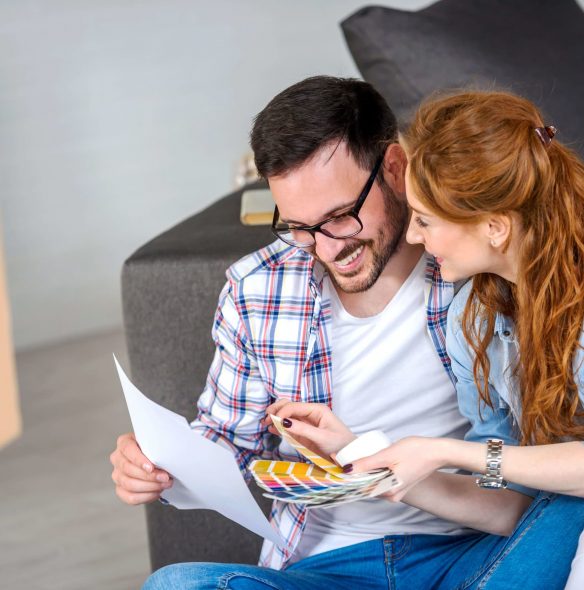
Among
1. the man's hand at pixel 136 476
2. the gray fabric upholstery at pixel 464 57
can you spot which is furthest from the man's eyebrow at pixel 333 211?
the gray fabric upholstery at pixel 464 57

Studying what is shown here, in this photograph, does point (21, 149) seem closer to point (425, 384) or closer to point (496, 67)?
point (496, 67)

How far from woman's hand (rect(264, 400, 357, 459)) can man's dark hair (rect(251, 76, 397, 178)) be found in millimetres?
304

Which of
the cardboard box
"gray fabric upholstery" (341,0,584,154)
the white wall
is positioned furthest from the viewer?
the white wall

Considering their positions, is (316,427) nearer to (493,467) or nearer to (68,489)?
(493,467)

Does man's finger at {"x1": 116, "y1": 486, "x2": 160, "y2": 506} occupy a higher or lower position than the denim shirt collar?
lower

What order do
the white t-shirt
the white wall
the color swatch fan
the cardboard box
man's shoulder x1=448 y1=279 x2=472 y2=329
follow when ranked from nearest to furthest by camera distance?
the color swatch fan < man's shoulder x1=448 y1=279 x2=472 y2=329 < the white t-shirt < the cardboard box < the white wall

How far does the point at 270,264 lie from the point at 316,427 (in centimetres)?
28

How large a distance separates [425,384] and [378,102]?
1.27ft

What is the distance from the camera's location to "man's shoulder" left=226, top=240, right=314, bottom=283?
55.3 inches

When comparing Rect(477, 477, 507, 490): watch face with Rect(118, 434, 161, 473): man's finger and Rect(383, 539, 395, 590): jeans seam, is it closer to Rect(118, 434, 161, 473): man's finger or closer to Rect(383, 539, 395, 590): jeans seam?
Rect(383, 539, 395, 590): jeans seam

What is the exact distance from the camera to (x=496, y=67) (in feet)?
6.61

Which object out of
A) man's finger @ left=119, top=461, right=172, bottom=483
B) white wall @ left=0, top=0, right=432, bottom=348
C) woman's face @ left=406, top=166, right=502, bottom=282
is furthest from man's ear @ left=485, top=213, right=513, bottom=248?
white wall @ left=0, top=0, right=432, bottom=348

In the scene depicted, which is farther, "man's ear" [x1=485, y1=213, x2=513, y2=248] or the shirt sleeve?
the shirt sleeve

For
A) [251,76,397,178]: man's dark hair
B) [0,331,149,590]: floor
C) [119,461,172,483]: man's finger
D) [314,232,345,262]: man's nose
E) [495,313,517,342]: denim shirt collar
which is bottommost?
[0,331,149,590]: floor
